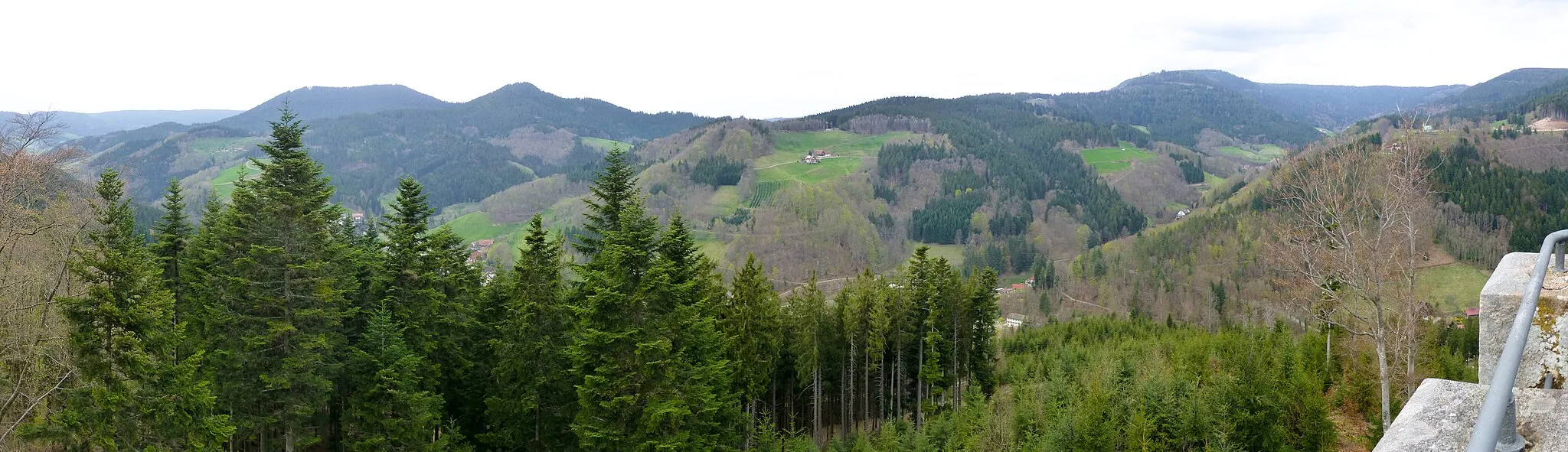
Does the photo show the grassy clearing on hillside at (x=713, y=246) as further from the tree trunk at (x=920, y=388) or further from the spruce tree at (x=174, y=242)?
the spruce tree at (x=174, y=242)

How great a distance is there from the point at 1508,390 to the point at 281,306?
27433 millimetres

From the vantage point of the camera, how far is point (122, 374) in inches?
715

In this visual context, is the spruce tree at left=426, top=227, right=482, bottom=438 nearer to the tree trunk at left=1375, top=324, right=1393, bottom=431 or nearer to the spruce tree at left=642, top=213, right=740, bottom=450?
the spruce tree at left=642, top=213, right=740, bottom=450

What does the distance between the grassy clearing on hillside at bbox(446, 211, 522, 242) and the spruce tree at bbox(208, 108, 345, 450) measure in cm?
15465

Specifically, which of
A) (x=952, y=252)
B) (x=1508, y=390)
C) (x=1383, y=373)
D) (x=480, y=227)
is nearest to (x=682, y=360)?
(x=1383, y=373)

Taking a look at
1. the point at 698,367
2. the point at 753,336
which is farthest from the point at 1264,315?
the point at 698,367

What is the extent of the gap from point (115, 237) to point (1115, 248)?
5831 inches

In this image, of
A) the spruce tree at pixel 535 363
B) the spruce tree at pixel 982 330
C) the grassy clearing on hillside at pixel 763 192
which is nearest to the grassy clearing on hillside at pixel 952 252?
the grassy clearing on hillside at pixel 763 192

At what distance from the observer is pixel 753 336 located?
33.6m

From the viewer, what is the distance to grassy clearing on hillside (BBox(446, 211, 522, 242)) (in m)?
176

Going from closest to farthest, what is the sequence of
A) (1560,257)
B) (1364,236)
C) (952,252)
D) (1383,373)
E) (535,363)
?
1. (1560,257)
2. (1383,373)
3. (1364,236)
4. (535,363)
5. (952,252)

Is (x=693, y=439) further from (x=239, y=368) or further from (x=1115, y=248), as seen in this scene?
(x=1115, y=248)

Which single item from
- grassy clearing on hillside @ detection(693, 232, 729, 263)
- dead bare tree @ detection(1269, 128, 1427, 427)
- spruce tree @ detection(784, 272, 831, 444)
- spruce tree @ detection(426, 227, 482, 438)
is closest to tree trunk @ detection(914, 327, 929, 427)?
spruce tree @ detection(784, 272, 831, 444)

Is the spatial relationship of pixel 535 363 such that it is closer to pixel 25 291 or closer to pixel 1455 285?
pixel 25 291
